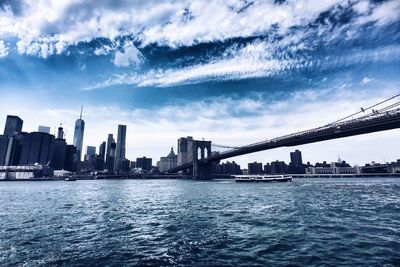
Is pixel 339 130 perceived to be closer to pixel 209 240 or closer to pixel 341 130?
pixel 341 130

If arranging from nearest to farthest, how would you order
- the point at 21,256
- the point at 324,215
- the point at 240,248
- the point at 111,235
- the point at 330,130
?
the point at 21,256
the point at 240,248
the point at 111,235
the point at 324,215
the point at 330,130

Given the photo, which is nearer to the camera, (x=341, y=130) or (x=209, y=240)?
(x=209, y=240)

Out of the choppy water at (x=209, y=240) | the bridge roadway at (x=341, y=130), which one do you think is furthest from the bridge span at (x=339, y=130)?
the choppy water at (x=209, y=240)

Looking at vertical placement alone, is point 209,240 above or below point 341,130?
below

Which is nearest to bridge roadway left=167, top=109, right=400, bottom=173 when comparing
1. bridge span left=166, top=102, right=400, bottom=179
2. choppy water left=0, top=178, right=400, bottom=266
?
bridge span left=166, top=102, right=400, bottom=179

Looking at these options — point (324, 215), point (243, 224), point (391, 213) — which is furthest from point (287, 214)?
point (391, 213)

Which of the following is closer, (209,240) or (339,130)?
(209,240)

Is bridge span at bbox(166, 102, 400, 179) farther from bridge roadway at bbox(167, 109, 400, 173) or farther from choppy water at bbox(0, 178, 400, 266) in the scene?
choppy water at bbox(0, 178, 400, 266)

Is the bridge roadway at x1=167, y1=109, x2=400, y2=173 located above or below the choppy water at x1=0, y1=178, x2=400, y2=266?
above

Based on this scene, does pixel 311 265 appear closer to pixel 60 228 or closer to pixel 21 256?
pixel 21 256

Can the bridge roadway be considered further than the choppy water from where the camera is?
Yes

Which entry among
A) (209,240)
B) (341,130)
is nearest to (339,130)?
(341,130)

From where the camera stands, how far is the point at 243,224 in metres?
Answer: 15.6

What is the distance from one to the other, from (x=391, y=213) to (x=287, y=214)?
27.4 feet
